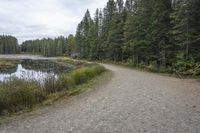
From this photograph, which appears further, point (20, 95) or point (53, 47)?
point (53, 47)

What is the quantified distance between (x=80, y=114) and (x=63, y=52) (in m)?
103

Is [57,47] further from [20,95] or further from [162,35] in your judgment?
[20,95]

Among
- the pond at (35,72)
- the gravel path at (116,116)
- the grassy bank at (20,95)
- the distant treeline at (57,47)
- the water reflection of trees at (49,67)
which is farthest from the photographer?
the distant treeline at (57,47)

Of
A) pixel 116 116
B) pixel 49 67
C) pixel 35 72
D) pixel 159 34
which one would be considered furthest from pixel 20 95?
pixel 49 67

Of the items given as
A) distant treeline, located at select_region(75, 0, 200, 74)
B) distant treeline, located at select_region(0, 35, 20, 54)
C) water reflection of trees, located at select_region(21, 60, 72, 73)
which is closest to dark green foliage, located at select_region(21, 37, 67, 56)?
distant treeline, located at select_region(0, 35, 20, 54)

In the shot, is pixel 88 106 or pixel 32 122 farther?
pixel 88 106

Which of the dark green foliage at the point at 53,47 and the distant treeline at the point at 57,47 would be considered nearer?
the distant treeline at the point at 57,47

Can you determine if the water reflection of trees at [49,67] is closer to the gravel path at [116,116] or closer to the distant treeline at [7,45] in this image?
the gravel path at [116,116]

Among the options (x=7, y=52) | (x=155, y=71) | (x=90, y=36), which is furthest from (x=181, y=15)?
(x=7, y=52)

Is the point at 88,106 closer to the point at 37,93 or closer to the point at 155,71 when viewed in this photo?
the point at 37,93

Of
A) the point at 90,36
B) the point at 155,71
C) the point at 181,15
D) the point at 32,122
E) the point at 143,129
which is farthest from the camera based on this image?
the point at 90,36

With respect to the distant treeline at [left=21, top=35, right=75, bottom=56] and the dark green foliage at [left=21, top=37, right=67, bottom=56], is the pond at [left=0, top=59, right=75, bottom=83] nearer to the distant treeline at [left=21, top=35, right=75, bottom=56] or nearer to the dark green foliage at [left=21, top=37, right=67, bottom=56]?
the distant treeline at [left=21, top=35, right=75, bottom=56]

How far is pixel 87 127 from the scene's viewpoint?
6.36m

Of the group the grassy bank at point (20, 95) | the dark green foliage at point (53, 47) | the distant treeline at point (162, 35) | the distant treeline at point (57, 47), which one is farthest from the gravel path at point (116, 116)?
the dark green foliage at point (53, 47)
